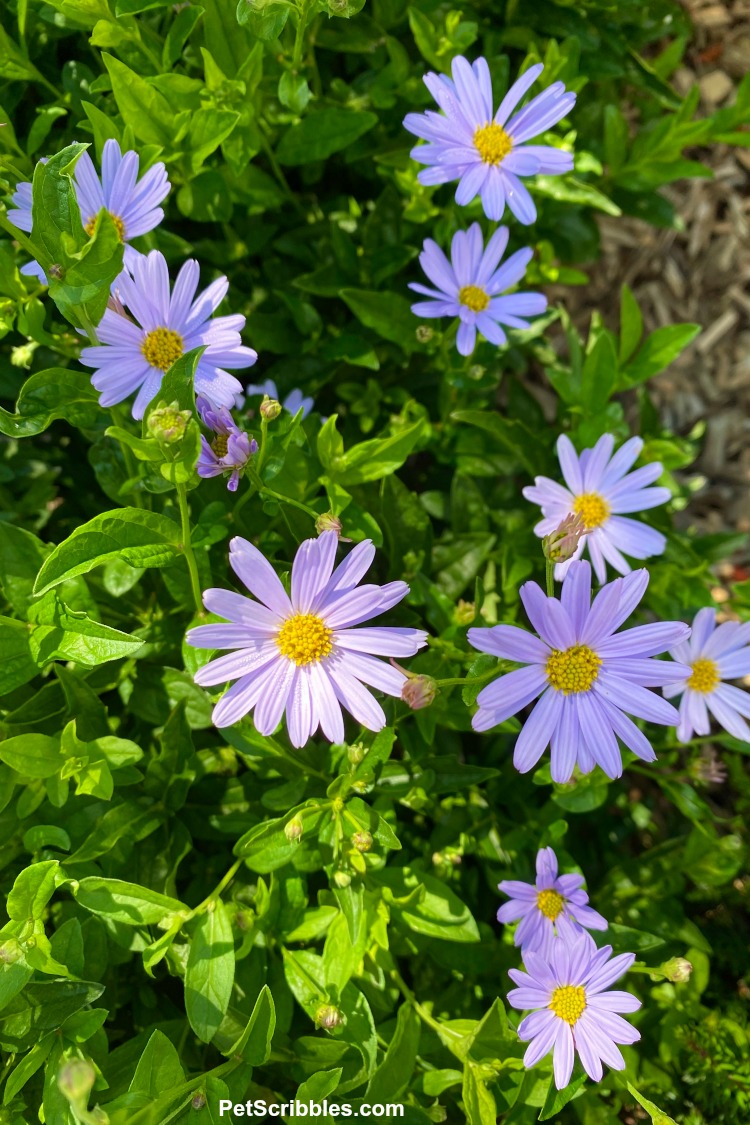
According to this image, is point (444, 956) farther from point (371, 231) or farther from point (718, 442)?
point (718, 442)

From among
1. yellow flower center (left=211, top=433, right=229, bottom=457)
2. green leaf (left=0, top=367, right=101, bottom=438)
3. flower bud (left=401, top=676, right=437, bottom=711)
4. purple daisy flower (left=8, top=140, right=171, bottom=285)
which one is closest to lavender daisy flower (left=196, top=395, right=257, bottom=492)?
yellow flower center (left=211, top=433, right=229, bottom=457)

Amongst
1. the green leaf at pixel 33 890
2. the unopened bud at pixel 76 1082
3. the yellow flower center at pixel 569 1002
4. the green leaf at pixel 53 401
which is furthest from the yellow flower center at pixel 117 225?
the yellow flower center at pixel 569 1002

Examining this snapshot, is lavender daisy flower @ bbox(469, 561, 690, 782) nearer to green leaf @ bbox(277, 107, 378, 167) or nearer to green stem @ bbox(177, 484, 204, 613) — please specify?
green stem @ bbox(177, 484, 204, 613)

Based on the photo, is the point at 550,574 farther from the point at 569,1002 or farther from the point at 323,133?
the point at 323,133

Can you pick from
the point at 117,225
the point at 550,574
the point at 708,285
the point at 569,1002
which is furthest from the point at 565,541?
the point at 708,285

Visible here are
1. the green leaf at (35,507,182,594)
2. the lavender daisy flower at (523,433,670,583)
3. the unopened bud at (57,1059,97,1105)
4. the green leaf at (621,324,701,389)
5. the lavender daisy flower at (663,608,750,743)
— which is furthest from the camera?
the green leaf at (621,324,701,389)
